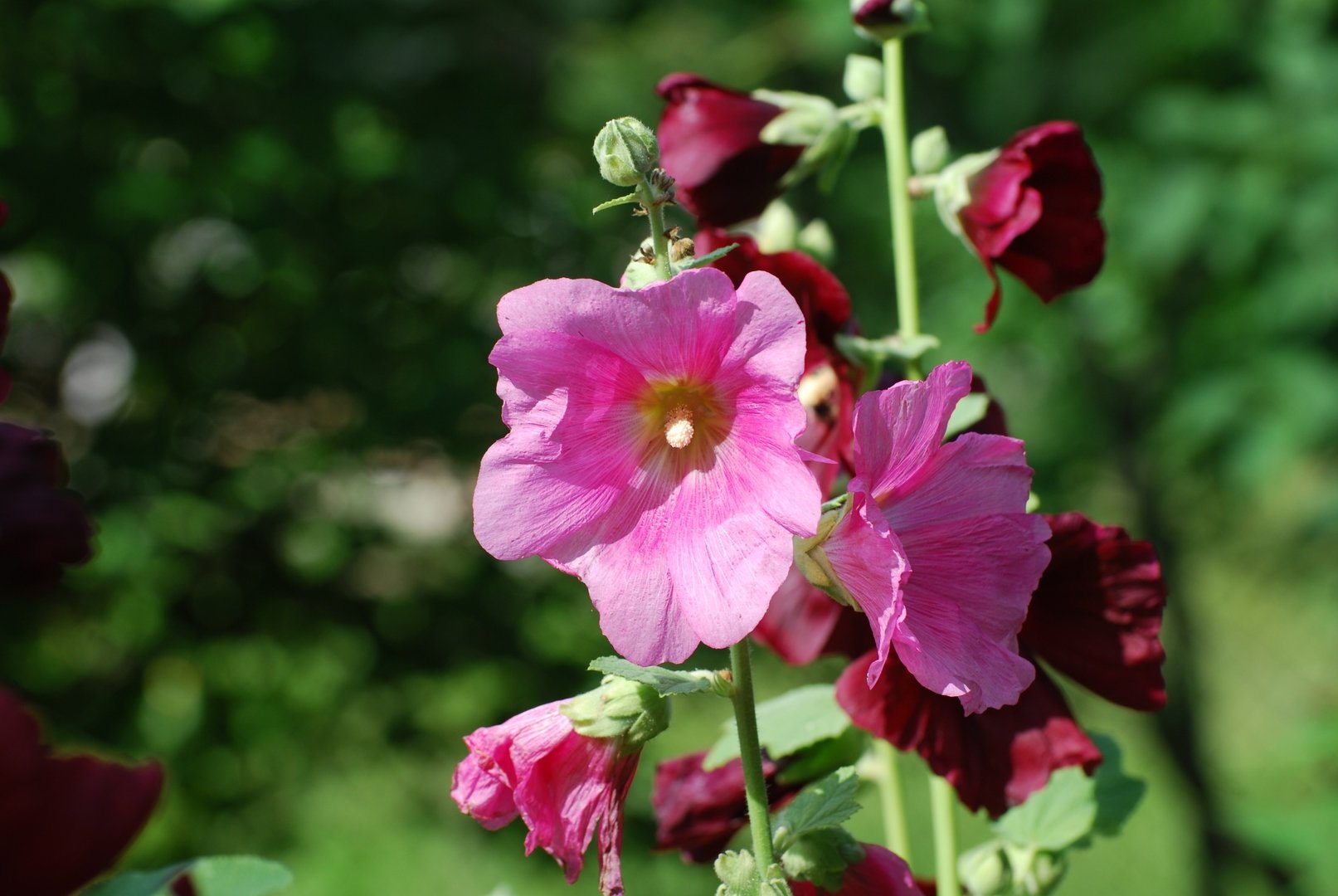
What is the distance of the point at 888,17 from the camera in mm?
820

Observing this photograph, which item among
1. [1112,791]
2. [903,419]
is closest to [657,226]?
[903,419]

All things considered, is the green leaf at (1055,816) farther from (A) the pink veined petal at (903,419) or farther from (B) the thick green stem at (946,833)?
(A) the pink veined petal at (903,419)

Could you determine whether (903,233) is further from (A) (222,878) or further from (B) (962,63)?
(B) (962,63)

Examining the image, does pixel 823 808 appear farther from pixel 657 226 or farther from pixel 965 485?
pixel 657 226

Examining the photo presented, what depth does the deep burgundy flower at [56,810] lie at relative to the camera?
1.15 feet

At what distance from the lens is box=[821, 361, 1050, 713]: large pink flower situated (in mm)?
516

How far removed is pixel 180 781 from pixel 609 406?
7.95ft

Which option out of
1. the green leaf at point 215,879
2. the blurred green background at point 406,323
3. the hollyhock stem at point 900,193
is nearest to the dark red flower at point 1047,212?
the hollyhock stem at point 900,193

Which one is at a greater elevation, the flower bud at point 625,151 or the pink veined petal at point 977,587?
the flower bud at point 625,151

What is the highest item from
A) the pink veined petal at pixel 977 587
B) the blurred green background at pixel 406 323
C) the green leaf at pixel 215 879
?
the pink veined petal at pixel 977 587

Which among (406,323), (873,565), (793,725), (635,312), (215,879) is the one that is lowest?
(406,323)

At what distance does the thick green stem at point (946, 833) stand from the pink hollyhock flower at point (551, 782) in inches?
10.1

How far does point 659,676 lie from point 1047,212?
1.40 feet

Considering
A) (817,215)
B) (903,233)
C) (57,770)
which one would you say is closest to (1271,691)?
(817,215)
